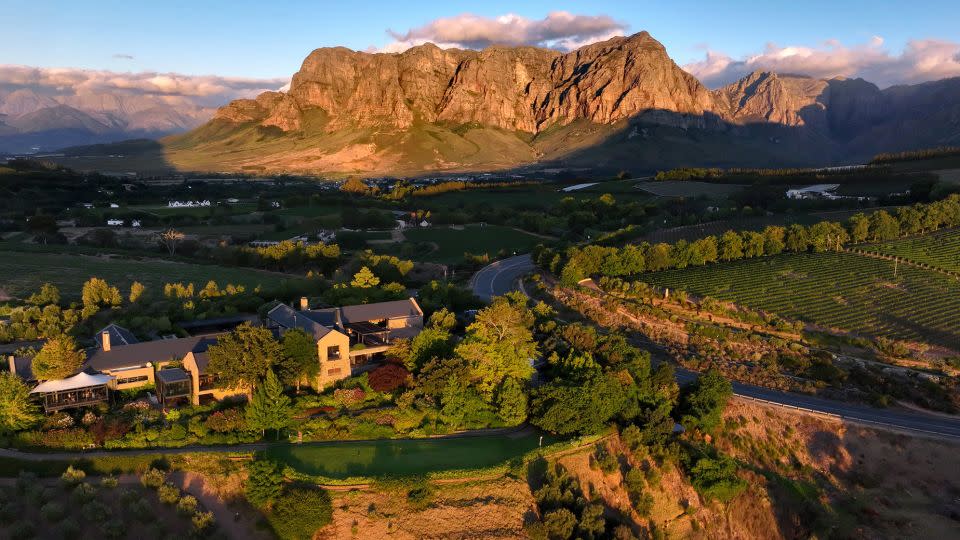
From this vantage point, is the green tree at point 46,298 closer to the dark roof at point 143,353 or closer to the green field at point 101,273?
the green field at point 101,273

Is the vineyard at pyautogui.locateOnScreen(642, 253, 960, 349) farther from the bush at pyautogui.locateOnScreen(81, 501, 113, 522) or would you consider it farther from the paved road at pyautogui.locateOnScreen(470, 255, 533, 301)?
the bush at pyautogui.locateOnScreen(81, 501, 113, 522)

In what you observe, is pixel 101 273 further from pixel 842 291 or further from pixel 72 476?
pixel 842 291

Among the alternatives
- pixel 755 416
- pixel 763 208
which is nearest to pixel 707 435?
pixel 755 416

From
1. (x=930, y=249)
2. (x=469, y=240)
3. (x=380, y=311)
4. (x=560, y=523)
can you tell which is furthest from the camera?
(x=469, y=240)

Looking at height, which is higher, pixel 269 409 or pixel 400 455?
pixel 269 409

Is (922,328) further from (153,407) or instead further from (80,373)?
(80,373)

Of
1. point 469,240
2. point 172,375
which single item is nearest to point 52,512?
point 172,375

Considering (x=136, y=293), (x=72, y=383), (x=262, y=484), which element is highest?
(x=72, y=383)

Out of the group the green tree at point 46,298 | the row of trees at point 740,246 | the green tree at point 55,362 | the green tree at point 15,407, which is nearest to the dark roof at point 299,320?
the green tree at point 55,362
